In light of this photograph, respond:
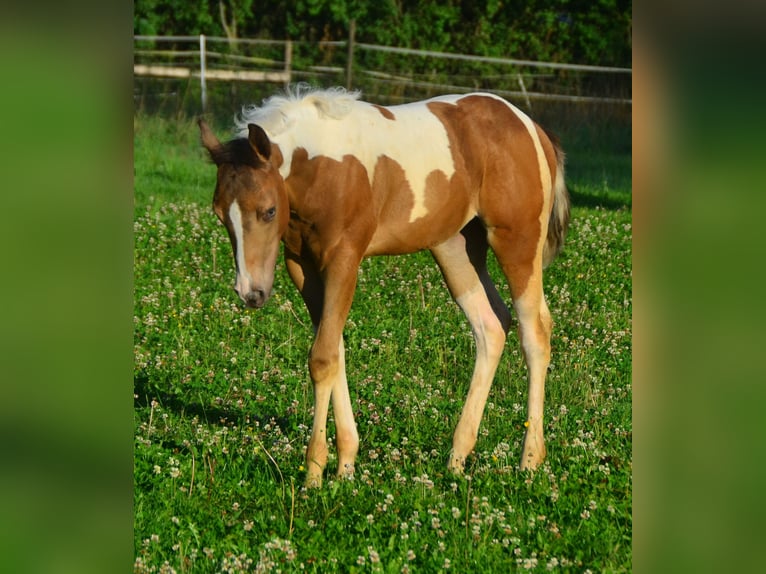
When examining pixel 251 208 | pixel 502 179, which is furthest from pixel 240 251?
pixel 502 179

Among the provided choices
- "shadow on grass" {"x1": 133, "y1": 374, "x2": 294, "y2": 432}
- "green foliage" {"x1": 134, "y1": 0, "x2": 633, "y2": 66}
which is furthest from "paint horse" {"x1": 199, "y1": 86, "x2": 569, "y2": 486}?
"green foliage" {"x1": 134, "y1": 0, "x2": 633, "y2": 66}

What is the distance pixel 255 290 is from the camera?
15.8 feet

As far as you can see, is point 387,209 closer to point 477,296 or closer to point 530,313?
point 477,296

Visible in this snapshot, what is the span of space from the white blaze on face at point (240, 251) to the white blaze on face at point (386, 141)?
43 centimetres

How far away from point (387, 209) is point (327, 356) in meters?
0.93

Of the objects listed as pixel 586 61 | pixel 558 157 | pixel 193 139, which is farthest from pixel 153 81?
pixel 558 157

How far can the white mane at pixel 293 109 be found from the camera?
5.19 meters

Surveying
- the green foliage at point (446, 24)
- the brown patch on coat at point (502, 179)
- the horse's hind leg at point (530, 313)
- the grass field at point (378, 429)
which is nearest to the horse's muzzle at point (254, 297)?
the grass field at point (378, 429)

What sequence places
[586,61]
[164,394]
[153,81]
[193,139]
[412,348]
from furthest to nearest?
[586,61] → [153,81] → [193,139] → [412,348] → [164,394]

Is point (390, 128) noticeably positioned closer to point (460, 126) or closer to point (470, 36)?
point (460, 126)

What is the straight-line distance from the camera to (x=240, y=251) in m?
4.77

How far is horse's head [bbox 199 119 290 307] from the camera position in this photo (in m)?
Result: 4.77
